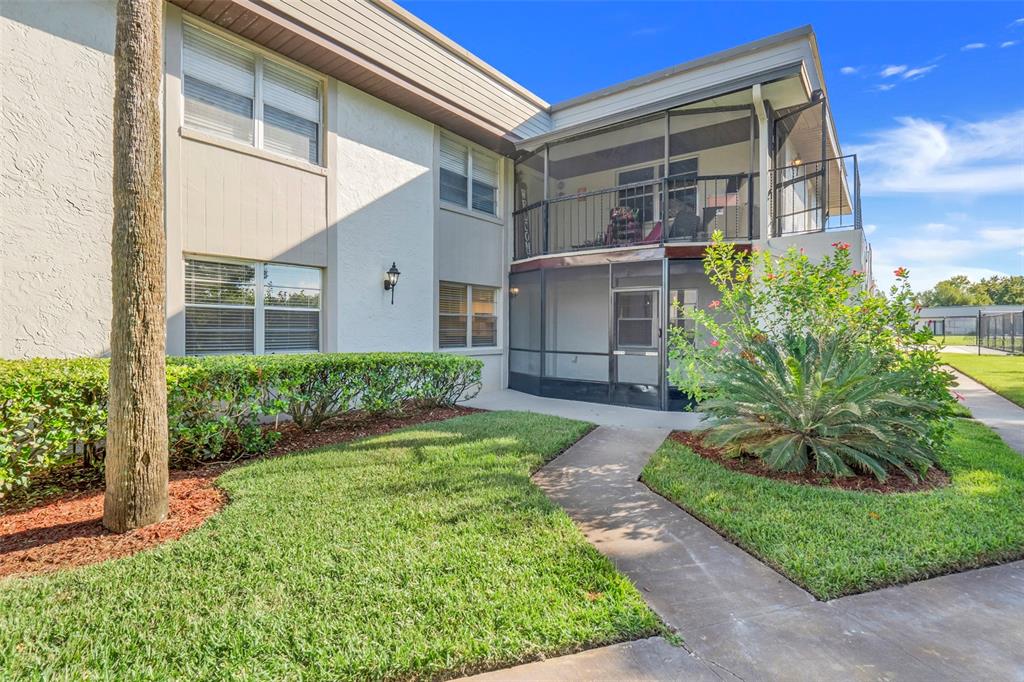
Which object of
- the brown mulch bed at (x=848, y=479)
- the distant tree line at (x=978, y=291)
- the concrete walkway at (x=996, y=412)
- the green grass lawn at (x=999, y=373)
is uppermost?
the distant tree line at (x=978, y=291)

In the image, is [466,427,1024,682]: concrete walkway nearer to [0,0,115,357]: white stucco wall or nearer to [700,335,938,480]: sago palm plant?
[700,335,938,480]: sago palm plant

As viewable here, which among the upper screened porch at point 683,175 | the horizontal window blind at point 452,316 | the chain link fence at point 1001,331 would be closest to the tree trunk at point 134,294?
the horizontal window blind at point 452,316

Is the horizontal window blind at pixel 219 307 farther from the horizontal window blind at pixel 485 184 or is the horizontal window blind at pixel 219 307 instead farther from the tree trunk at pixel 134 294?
the horizontal window blind at pixel 485 184

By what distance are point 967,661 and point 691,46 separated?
13.2 m

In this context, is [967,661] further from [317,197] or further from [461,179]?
[461,179]

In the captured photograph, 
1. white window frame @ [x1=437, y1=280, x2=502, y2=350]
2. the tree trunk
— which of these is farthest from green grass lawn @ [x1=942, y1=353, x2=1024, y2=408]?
the tree trunk

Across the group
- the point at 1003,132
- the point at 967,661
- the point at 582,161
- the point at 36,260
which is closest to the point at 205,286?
the point at 36,260

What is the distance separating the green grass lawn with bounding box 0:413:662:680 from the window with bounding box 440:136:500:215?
792 centimetres

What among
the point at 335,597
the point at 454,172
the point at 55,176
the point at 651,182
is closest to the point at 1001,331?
the point at 651,182

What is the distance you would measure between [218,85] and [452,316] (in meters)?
5.73

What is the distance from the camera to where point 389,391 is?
744 cm

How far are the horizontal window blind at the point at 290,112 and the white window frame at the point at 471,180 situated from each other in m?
2.78

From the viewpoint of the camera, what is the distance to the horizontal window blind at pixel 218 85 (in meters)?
6.62

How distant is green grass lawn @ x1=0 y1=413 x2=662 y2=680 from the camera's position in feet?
7.34
